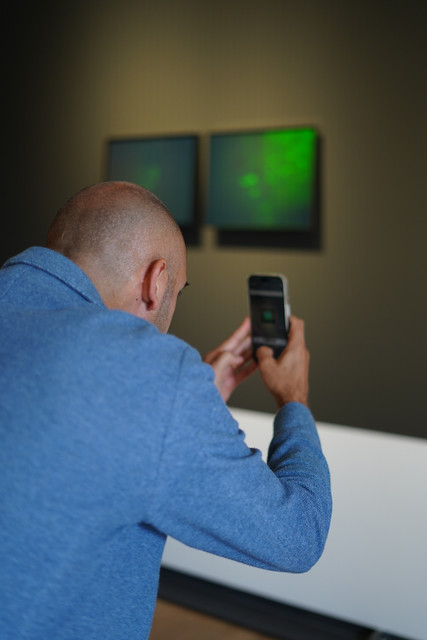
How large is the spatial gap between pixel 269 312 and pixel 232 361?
0.17 meters

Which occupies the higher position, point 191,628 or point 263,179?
point 263,179

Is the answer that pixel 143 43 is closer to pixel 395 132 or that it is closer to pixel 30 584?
pixel 395 132

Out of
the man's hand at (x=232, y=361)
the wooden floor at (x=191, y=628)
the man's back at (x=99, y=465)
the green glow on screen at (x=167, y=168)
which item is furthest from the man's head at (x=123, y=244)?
the wooden floor at (x=191, y=628)

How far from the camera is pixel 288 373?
1.54 metres

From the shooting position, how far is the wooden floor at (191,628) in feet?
8.68

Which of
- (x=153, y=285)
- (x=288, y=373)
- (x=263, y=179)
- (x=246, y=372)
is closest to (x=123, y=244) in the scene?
(x=153, y=285)

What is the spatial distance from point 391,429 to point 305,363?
97cm

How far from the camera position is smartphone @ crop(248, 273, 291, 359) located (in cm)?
191

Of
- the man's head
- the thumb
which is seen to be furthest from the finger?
the man's head

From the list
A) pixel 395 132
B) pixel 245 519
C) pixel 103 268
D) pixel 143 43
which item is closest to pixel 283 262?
pixel 395 132

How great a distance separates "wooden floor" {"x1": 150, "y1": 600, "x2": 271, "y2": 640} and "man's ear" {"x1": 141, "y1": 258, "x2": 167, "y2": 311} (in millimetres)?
1848

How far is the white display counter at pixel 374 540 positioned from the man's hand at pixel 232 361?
69cm

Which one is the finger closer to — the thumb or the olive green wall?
the thumb

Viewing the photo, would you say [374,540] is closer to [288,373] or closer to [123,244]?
[288,373]
